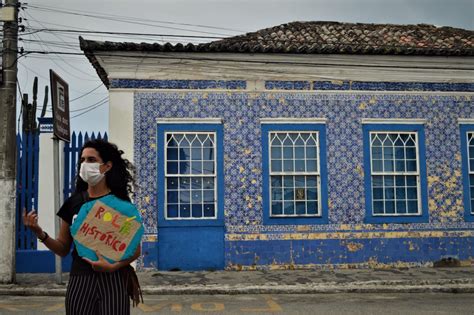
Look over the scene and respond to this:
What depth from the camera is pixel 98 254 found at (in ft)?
9.33

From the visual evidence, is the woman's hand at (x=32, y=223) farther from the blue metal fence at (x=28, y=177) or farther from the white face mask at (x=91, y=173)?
the blue metal fence at (x=28, y=177)

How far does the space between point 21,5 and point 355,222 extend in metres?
7.13

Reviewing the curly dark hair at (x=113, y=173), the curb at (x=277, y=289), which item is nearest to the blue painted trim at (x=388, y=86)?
the curb at (x=277, y=289)

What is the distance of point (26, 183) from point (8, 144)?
1.15 metres

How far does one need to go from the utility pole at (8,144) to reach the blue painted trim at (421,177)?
20.8 feet

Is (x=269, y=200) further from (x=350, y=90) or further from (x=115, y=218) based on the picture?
(x=115, y=218)

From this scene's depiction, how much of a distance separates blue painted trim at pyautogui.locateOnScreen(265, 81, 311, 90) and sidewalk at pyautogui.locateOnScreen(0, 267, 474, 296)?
3.45 meters

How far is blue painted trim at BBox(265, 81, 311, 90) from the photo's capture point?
10.4m

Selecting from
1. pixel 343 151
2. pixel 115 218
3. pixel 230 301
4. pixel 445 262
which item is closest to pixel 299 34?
pixel 343 151

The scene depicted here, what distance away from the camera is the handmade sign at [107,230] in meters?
2.86

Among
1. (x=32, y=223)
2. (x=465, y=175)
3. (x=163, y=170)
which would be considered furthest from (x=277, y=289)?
(x=32, y=223)

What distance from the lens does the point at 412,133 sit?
10.7m

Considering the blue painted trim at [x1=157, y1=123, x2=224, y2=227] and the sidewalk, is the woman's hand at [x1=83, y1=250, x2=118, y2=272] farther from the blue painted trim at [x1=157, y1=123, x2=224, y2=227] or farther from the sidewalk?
the blue painted trim at [x1=157, y1=123, x2=224, y2=227]

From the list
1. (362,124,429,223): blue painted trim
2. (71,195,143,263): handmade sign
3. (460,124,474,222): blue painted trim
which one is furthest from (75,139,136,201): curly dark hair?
(460,124,474,222): blue painted trim
